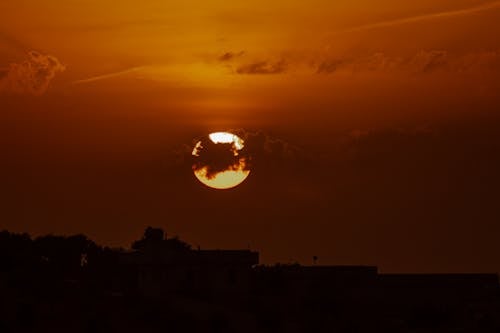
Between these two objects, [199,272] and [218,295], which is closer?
[218,295]

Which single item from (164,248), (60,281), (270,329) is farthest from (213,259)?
(270,329)

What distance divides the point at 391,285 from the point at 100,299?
961 inches

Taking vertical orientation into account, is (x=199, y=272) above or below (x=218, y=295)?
above

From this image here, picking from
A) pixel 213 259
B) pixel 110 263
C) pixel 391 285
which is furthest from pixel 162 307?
pixel 110 263

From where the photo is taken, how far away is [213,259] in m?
82.9

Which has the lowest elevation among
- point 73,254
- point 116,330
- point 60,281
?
point 116,330

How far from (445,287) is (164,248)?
21.6m

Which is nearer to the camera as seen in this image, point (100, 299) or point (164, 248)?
point (100, 299)

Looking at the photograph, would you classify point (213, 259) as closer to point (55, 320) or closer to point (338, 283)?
point (338, 283)

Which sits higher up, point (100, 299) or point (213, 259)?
point (213, 259)

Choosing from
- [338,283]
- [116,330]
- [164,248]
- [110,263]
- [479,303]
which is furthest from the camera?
[110,263]

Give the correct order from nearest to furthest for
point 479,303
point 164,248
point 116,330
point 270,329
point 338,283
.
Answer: point 116,330, point 270,329, point 479,303, point 338,283, point 164,248

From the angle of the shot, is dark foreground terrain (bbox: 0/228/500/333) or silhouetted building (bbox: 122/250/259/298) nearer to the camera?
dark foreground terrain (bbox: 0/228/500/333)

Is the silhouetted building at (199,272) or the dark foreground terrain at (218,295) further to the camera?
the silhouetted building at (199,272)
